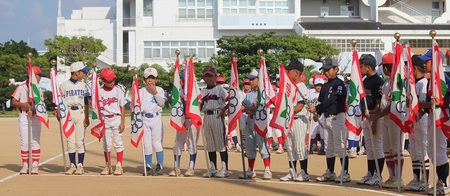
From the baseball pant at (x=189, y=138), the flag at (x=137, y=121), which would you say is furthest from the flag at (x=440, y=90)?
the flag at (x=137, y=121)

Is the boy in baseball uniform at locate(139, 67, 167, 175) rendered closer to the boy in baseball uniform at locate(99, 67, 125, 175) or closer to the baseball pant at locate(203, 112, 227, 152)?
the boy in baseball uniform at locate(99, 67, 125, 175)

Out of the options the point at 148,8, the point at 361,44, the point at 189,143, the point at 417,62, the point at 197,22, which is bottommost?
the point at 189,143

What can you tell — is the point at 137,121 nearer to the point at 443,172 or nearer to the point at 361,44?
the point at 443,172

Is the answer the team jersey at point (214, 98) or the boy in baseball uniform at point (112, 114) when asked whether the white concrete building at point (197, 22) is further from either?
the team jersey at point (214, 98)

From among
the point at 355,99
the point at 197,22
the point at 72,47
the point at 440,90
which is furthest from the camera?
the point at 197,22

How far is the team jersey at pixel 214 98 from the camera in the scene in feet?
39.5

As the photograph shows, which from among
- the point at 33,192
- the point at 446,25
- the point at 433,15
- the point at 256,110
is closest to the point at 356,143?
the point at 256,110

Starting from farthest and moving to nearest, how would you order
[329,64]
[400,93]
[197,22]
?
1. [197,22]
2. [329,64]
3. [400,93]

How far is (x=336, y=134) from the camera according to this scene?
1119cm

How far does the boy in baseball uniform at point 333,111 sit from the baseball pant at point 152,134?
3.08 meters

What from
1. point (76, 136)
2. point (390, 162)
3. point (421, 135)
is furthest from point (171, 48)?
point (421, 135)

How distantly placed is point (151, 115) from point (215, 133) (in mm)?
1332

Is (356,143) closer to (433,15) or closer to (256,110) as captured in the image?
(256,110)

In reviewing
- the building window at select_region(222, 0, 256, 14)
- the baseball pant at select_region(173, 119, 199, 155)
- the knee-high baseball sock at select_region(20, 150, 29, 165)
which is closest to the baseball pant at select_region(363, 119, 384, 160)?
the baseball pant at select_region(173, 119, 199, 155)
